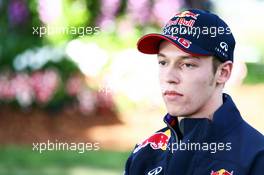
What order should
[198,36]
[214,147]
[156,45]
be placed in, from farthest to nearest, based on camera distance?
[156,45] → [198,36] → [214,147]

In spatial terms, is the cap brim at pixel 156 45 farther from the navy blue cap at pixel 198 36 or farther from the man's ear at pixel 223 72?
the man's ear at pixel 223 72

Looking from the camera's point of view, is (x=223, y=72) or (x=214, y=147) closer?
(x=214, y=147)

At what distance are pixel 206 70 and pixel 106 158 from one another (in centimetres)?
501

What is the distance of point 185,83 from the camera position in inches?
119

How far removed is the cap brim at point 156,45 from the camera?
2.97 m

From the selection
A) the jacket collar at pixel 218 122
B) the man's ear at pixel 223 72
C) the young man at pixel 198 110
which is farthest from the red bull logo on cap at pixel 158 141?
the man's ear at pixel 223 72

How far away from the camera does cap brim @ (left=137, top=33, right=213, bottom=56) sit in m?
2.97

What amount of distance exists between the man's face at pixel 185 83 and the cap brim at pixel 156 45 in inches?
1.3

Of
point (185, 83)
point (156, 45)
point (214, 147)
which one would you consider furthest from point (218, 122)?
point (156, 45)

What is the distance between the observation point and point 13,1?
10.0m

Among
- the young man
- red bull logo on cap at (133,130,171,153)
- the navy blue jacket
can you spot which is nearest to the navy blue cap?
the young man

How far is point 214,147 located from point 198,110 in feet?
0.58

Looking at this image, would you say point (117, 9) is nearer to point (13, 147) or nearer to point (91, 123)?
point (91, 123)

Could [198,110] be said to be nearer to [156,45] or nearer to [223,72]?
[223,72]
